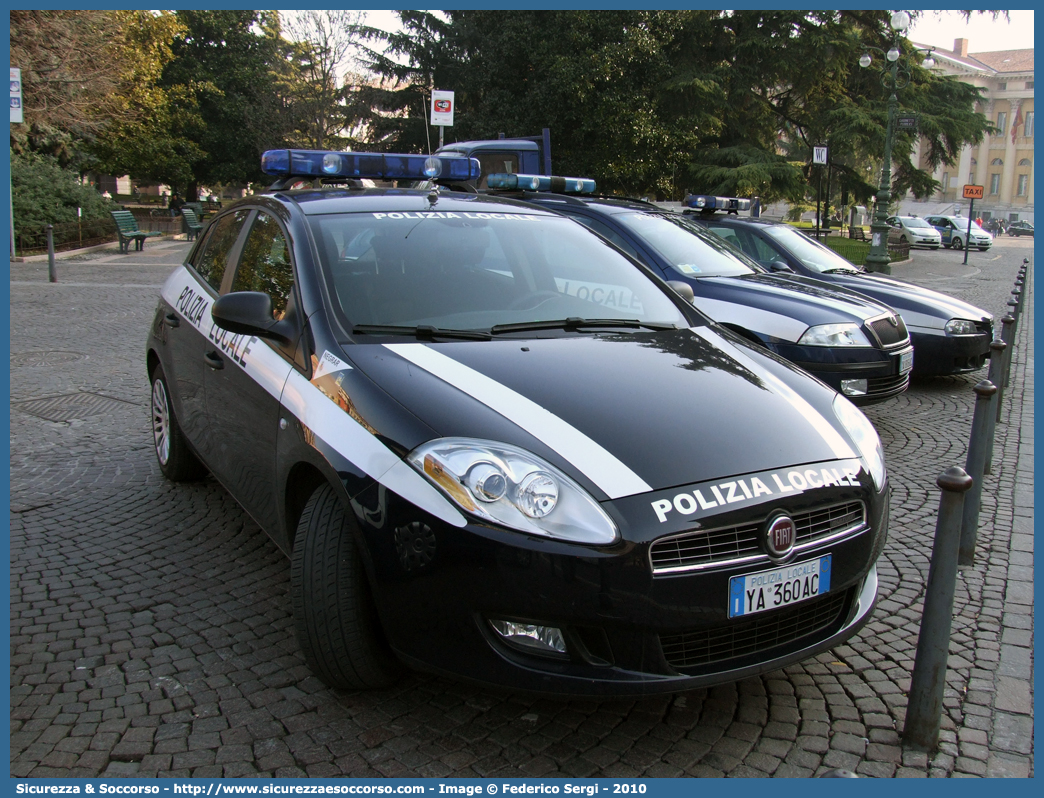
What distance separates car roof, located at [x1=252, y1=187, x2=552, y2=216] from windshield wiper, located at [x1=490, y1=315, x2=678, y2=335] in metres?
0.91

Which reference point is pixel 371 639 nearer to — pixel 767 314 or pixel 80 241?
pixel 767 314

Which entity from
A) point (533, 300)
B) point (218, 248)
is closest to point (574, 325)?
point (533, 300)

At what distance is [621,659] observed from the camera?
8.13 feet

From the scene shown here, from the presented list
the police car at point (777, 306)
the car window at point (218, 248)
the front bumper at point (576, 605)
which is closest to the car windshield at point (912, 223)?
the police car at point (777, 306)

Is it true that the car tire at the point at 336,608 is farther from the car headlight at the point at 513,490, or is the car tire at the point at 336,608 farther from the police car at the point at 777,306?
the police car at the point at 777,306

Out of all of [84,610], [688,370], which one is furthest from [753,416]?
[84,610]

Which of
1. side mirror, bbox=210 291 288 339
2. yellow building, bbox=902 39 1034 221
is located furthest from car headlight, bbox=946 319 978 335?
yellow building, bbox=902 39 1034 221

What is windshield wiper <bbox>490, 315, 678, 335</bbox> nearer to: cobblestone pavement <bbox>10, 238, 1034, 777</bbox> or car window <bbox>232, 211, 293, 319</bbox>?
car window <bbox>232, 211, 293, 319</bbox>

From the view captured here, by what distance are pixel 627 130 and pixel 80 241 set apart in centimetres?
1572

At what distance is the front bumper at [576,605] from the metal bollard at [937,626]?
367 mm

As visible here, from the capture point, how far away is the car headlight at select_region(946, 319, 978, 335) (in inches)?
319

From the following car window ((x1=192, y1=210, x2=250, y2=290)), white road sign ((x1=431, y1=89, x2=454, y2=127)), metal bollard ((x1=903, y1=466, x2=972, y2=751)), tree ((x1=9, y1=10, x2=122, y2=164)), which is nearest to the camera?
metal bollard ((x1=903, y1=466, x2=972, y2=751))

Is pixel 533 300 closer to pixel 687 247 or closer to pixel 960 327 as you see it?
pixel 687 247

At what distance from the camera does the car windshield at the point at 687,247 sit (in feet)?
23.8
